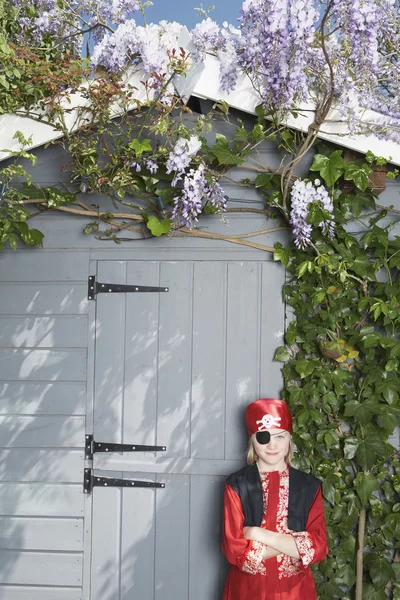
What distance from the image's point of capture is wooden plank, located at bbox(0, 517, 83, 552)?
11.5 ft

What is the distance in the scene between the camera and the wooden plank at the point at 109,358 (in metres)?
3.53

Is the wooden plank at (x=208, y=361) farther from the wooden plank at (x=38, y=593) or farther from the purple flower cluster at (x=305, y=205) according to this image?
the wooden plank at (x=38, y=593)

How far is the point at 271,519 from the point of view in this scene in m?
3.09

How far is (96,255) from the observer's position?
3621mm

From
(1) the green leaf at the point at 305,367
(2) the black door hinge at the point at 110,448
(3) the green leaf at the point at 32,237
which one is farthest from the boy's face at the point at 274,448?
(3) the green leaf at the point at 32,237

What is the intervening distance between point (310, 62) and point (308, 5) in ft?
0.90

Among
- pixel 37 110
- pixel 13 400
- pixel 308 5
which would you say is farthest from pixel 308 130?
pixel 13 400

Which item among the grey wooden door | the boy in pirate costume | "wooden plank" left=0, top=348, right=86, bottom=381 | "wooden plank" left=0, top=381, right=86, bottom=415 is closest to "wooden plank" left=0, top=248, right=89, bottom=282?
the grey wooden door

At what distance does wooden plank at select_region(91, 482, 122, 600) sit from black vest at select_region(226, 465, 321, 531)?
2.17 feet

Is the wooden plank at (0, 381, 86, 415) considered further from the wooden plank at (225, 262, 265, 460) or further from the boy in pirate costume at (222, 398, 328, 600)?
the boy in pirate costume at (222, 398, 328, 600)

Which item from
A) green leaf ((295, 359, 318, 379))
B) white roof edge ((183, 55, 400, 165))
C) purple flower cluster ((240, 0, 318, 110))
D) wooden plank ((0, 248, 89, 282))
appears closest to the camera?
purple flower cluster ((240, 0, 318, 110))

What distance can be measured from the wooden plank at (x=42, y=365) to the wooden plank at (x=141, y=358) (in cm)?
25

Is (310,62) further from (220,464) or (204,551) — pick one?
(204,551)

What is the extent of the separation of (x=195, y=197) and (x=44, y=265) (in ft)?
2.90
